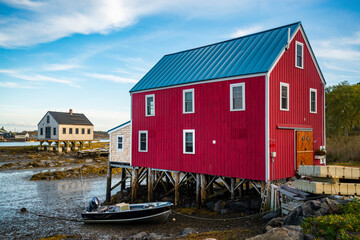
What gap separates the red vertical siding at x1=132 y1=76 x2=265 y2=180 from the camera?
17328 mm

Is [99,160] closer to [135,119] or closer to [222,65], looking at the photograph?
[135,119]

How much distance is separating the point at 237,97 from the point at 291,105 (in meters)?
3.66

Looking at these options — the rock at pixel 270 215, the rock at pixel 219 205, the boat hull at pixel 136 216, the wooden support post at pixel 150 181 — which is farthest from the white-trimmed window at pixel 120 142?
the rock at pixel 270 215

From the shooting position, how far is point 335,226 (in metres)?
9.23

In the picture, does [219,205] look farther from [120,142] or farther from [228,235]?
[120,142]

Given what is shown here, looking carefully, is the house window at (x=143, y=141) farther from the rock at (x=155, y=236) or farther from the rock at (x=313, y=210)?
the rock at (x=313, y=210)

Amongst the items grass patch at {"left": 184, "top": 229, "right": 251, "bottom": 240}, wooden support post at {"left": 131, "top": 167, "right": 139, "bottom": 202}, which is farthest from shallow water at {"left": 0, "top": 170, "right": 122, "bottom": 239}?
grass patch at {"left": 184, "top": 229, "right": 251, "bottom": 240}

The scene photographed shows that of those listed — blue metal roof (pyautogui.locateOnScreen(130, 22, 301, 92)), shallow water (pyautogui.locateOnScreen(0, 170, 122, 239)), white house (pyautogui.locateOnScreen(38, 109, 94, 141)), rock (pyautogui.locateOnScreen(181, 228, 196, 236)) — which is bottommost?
shallow water (pyautogui.locateOnScreen(0, 170, 122, 239))

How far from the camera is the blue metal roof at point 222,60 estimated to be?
1817 centimetres

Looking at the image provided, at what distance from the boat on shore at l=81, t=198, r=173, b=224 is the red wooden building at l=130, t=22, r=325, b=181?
3.82 meters

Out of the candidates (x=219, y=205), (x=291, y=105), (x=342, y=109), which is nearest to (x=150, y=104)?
(x=219, y=205)

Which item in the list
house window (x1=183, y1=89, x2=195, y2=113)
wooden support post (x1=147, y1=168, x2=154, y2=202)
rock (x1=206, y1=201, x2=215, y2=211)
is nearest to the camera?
rock (x1=206, y1=201, x2=215, y2=211)

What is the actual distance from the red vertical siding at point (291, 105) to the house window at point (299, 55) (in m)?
0.32

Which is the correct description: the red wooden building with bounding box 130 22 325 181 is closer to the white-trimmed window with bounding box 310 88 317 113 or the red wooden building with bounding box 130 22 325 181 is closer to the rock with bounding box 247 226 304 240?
the white-trimmed window with bounding box 310 88 317 113
